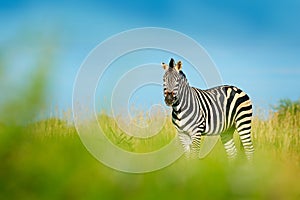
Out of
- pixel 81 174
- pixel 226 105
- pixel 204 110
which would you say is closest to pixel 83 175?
pixel 81 174

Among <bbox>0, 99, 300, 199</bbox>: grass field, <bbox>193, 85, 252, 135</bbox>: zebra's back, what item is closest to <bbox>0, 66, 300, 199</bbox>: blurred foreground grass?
<bbox>0, 99, 300, 199</bbox>: grass field

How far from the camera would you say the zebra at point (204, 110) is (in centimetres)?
436

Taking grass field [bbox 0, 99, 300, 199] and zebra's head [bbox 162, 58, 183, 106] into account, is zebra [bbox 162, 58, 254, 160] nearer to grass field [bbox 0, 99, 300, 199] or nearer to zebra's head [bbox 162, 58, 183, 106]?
zebra's head [bbox 162, 58, 183, 106]

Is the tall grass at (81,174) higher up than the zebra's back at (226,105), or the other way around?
the zebra's back at (226,105)

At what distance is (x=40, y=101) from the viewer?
1214 millimetres

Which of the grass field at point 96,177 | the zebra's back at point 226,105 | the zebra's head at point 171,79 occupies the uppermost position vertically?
the zebra's back at point 226,105

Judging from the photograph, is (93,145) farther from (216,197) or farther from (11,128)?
(216,197)

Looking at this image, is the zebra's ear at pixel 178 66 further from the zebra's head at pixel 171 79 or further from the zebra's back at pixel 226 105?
the zebra's back at pixel 226 105

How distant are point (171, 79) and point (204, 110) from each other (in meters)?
1.23

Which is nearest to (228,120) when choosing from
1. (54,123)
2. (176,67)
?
(176,67)

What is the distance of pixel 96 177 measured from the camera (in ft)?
3.77

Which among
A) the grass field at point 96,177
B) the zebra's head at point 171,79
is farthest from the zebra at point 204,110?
the grass field at point 96,177

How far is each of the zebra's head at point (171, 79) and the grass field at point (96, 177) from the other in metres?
2.75

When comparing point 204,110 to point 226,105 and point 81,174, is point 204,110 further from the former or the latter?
point 81,174
